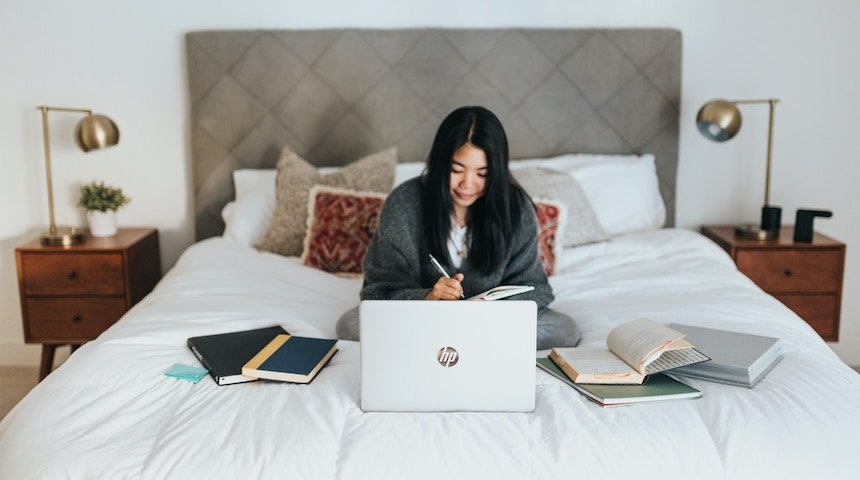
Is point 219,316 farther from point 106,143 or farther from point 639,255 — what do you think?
point 639,255

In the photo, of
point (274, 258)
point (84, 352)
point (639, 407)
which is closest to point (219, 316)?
point (84, 352)

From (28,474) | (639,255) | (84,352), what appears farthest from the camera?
(639,255)

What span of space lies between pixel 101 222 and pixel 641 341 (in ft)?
→ 7.38

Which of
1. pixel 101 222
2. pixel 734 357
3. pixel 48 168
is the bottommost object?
pixel 734 357

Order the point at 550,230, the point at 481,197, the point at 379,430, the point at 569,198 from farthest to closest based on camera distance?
the point at 569,198 → the point at 550,230 → the point at 481,197 → the point at 379,430

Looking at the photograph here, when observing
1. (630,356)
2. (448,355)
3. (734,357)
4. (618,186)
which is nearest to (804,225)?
(618,186)

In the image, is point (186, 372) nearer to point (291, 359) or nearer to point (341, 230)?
point (291, 359)

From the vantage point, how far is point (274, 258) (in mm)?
2830

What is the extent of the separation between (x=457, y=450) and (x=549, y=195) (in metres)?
1.59

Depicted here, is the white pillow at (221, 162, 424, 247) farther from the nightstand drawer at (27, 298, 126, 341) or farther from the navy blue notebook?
the navy blue notebook

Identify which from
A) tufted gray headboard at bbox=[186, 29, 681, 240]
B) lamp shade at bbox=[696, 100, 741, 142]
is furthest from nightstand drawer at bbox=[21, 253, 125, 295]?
lamp shade at bbox=[696, 100, 741, 142]

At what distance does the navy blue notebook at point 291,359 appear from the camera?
1.69 meters

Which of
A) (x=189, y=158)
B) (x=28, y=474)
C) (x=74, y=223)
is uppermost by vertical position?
(x=189, y=158)

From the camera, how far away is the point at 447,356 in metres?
1.52
